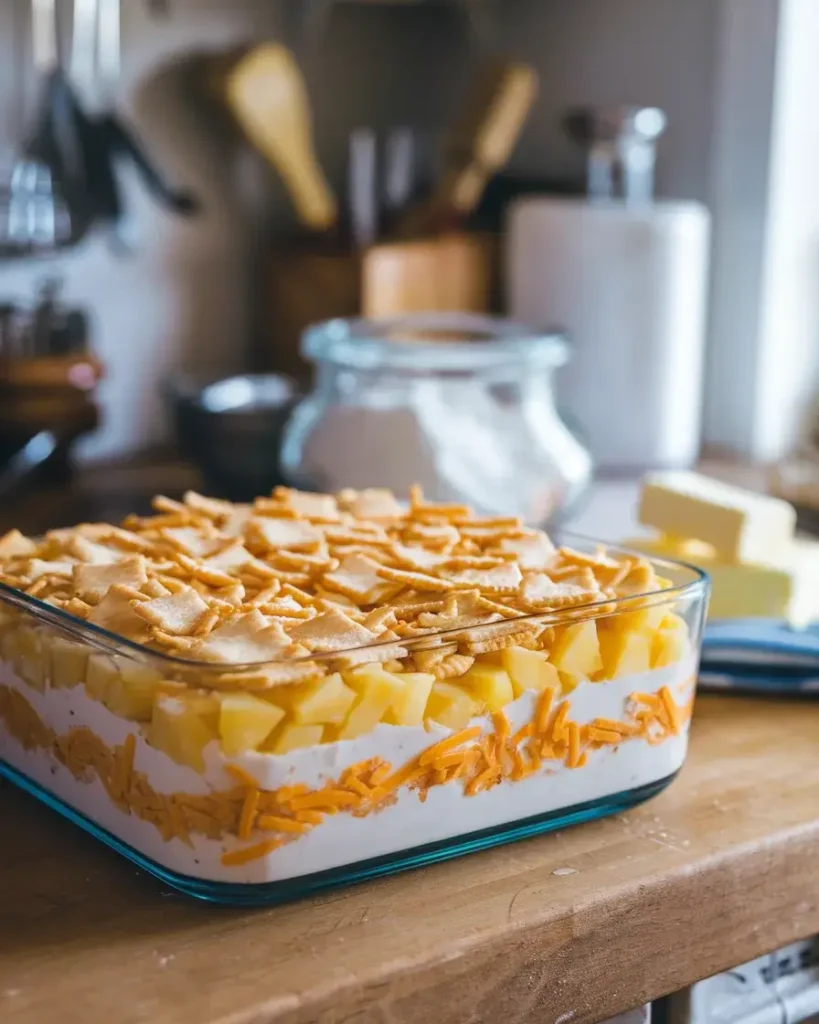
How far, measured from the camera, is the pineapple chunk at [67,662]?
567 mm

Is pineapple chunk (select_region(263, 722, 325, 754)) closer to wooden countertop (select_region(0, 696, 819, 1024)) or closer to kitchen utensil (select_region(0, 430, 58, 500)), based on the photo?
wooden countertop (select_region(0, 696, 819, 1024))

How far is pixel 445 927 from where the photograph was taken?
1.77 ft

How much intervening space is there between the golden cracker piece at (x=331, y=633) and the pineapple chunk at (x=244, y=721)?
0.04 metres

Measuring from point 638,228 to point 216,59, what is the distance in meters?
0.58

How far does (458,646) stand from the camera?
56 cm

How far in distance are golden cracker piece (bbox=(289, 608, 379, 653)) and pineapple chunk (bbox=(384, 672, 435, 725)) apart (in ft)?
0.08

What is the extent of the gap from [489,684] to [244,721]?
4.3 inches

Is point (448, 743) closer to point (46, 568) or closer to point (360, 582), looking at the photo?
point (360, 582)

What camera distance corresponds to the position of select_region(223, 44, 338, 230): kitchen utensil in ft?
5.25

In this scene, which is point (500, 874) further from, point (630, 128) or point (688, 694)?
point (630, 128)

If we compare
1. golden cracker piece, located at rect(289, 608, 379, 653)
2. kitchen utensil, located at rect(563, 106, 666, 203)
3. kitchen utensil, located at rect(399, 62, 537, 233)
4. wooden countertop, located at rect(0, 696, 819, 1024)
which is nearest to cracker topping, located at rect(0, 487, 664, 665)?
golden cracker piece, located at rect(289, 608, 379, 653)

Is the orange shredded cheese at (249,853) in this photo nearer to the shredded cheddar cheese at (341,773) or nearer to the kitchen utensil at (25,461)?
the shredded cheddar cheese at (341,773)

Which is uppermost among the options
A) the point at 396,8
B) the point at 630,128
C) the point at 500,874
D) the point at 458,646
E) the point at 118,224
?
the point at 396,8

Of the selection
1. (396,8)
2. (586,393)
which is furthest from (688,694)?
(396,8)
